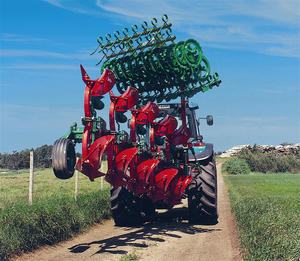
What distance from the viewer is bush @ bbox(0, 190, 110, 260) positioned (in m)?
5.90

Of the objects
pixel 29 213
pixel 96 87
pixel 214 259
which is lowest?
pixel 214 259

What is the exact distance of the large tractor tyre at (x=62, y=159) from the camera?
5.25 meters

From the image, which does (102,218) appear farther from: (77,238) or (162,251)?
(162,251)

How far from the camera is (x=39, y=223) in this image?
659cm

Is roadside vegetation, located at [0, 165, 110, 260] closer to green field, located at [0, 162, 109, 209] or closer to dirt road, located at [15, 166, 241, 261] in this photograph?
dirt road, located at [15, 166, 241, 261]

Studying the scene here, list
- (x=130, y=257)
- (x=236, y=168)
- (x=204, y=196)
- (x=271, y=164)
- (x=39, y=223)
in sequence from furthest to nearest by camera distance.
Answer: (x=271, y=164), (x=236, y=168), (x=204, y=196), (x=39, y=223), (x=130, y=257)

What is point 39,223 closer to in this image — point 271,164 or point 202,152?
point 202,152

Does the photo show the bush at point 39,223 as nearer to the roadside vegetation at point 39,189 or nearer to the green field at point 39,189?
the roadside vegetation at point 39,189

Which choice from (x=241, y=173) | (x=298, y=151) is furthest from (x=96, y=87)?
(x=298, y=151)

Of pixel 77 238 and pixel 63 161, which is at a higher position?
pixel 63 161

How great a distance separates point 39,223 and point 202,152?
3.81 metres

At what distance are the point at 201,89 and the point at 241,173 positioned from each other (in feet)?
97.3

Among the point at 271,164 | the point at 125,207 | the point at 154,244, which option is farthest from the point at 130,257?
the point at 271,164

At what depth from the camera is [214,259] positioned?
5762mm
